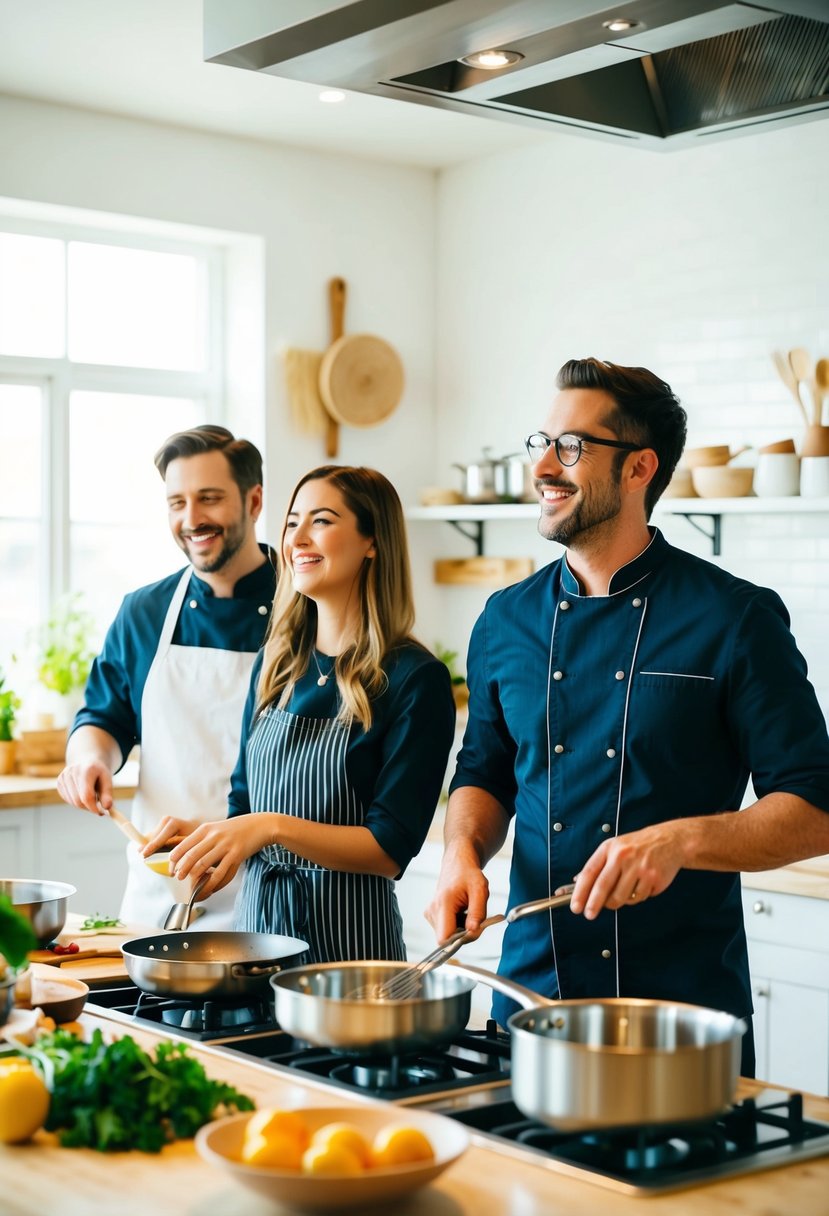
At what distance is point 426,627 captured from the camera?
5730 mm

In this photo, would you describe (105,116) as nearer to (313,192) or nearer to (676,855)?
(313,192)

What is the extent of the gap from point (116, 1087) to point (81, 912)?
3.04 metres

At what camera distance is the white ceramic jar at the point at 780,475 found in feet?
13.9

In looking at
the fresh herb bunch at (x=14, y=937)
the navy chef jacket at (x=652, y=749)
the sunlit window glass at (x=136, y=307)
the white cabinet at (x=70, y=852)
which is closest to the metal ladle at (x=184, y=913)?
the navy chef jacket at (x=652, y=749)

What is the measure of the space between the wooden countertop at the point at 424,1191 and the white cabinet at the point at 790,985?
222 cm

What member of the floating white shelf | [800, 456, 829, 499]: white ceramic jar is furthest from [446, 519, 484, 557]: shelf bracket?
[800, 456, 829, 499]: white ceramic jar

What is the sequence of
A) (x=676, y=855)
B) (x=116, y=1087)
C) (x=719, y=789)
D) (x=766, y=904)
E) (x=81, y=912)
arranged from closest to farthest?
(x=116, y=1087)
(x=676, y=855)
(x=719, y=789)
(x=766, y=904)
(x=81, y=912)

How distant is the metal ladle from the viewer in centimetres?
235

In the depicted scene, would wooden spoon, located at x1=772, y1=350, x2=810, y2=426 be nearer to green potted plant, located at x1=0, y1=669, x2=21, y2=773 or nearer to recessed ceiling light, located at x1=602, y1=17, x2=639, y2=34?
green potted plant, located at x1=0, y1=669, x2=21, y2=773

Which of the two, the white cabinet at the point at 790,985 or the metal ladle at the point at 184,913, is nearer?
the metal ladle at the point at 184,913

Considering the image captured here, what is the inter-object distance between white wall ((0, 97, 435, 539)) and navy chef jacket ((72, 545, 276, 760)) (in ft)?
5.97

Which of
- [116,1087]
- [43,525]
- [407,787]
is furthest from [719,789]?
[43,525]

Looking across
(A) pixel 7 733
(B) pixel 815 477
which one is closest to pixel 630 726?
(B) pixel 815 477

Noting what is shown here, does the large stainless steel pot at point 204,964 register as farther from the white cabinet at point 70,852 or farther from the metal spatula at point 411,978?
the white cabinet at point 70,852
